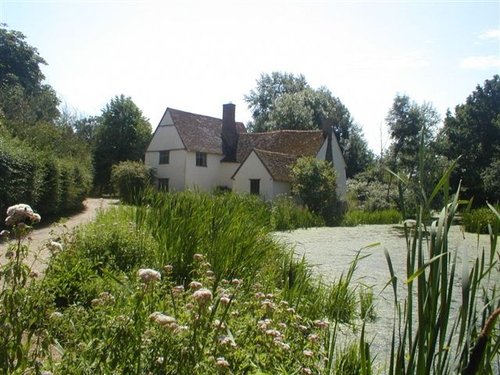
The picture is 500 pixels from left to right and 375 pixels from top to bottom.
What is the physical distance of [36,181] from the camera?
1234cm

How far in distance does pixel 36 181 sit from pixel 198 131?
2061 cm

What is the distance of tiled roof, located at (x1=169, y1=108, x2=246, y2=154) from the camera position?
31.0 meters

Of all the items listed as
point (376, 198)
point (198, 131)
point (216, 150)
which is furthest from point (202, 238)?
point (198, 131)

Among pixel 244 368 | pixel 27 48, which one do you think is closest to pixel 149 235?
pixel 244 368

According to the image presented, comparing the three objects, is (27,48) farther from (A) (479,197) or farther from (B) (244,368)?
(B) (244,368)

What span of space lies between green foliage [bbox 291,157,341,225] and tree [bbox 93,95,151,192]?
64.5 ft

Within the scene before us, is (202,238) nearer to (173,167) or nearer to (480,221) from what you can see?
(480,221)

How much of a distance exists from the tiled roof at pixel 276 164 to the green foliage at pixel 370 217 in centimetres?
487

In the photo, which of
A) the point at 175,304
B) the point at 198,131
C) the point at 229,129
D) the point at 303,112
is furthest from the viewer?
the point at 303,112

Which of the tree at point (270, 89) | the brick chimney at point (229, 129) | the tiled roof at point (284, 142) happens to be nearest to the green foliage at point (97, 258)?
the tiled roof at point (284, 142)

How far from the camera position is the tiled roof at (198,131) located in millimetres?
31031

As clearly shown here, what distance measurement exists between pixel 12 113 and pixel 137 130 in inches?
538

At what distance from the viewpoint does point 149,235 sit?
557cm

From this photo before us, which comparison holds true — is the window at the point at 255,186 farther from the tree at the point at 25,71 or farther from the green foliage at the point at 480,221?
the tree at the point at 25,71
